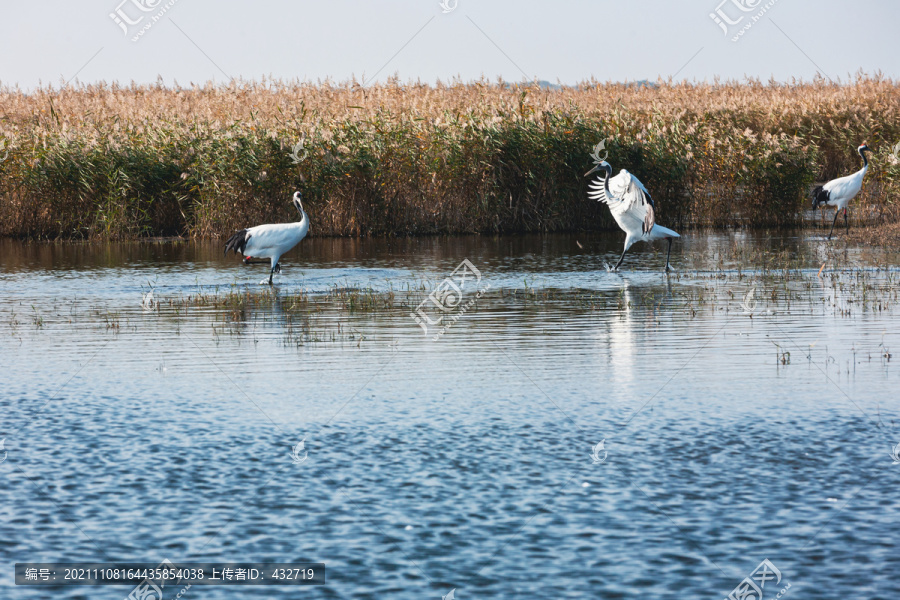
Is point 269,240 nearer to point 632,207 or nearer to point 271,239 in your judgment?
point 271,239

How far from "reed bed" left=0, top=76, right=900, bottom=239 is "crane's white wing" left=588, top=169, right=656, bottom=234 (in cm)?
683

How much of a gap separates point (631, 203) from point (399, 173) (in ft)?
27.0

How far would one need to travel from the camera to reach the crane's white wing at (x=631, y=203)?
51.5ft

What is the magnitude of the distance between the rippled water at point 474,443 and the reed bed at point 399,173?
1010cm

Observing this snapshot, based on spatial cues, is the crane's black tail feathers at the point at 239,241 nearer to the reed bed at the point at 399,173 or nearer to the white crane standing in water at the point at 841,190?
the reed bed at the point at 399,173

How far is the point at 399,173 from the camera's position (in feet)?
75.7

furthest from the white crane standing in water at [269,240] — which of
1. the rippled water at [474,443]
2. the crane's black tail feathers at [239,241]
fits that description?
the rippled water at [474,443]

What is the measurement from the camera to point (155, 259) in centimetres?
1912

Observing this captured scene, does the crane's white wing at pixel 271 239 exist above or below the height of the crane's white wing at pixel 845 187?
below

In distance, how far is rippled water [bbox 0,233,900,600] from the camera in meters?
4.81

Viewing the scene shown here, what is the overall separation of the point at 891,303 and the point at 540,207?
12.3m

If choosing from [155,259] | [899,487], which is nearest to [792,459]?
[899,487]

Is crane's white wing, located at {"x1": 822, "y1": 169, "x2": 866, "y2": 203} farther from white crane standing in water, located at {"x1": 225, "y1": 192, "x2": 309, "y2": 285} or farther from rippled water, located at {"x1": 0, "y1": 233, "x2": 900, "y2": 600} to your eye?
white crane standing in water, located at {"x1": 225, "y1": 192, "x2": 309, "y2": 285}

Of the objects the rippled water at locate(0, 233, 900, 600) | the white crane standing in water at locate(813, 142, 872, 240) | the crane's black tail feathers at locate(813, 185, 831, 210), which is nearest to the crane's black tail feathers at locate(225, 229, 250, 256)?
the rippled water at locate(0, 233, 900, 600)
